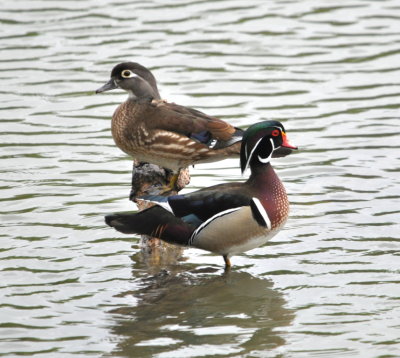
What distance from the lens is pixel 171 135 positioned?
952 centimetres

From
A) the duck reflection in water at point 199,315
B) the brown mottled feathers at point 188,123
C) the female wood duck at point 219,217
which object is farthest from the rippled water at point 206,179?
the brown mottled feathers at point 188,123

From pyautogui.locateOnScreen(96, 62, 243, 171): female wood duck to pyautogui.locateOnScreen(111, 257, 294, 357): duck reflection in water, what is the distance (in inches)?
37.7

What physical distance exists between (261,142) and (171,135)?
3.10 ft

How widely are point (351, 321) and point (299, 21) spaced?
8080 millimetres

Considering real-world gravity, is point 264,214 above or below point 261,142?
below

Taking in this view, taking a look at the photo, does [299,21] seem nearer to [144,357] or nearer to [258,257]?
Answer: [258,257]

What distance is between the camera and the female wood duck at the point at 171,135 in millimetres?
9523

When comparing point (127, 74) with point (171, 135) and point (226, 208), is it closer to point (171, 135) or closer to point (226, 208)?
point (171, 135)

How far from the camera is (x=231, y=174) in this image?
11164 millimetres

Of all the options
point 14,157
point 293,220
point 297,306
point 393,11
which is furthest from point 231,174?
point 393,11

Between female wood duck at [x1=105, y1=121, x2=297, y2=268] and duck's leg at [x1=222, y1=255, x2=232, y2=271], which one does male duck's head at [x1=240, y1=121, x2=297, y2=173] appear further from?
duck's leg at [x1=222, y1=255, x2=232, y2=271]

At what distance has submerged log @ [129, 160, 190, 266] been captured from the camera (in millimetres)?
9375

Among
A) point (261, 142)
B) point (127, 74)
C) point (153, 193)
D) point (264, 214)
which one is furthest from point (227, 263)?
point (127, 74)

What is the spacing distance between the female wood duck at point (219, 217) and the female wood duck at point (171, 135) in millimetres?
735
